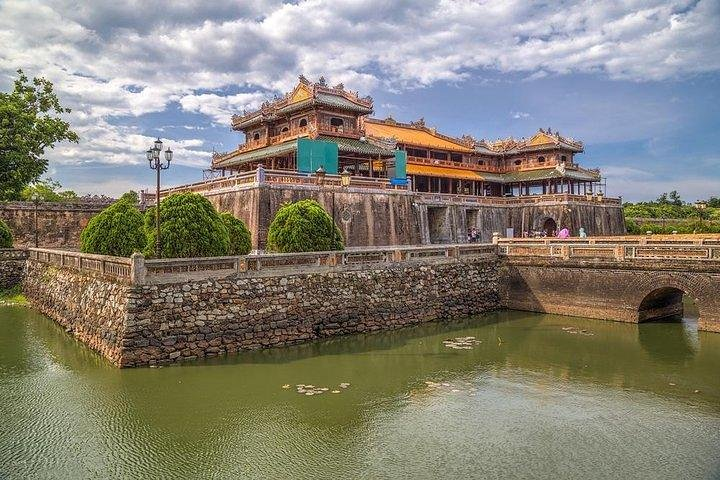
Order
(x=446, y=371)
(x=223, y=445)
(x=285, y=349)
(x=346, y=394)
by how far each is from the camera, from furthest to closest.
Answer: (x=285, y=349) < (x=446, y=371) < (x=346, y=394) < (x=223, y=445)

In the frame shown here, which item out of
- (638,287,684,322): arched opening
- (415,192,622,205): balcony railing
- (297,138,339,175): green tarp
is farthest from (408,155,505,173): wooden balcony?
(638,287,684,322): arched opening

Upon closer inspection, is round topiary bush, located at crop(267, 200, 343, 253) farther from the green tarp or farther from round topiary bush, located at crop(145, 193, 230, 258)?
the green tarp

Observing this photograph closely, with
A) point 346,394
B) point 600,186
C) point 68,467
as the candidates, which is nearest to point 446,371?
point 346,394

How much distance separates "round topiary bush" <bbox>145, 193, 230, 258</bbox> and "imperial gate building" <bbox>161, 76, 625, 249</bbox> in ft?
18.2

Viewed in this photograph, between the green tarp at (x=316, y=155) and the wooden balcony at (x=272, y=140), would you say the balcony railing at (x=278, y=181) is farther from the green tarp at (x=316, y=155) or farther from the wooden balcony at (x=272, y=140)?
the wooden balcony at (x=272, y=140)

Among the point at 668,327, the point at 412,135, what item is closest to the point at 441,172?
the point at 412,135

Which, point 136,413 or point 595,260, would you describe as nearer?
point 136,413

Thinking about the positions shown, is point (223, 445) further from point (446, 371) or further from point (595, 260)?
point (595, 260)

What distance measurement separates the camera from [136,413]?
447 inches

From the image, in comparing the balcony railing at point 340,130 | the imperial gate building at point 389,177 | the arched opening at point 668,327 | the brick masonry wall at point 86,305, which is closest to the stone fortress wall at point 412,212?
the imperial gate building at point 389,177

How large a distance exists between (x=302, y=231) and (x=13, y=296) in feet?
53.1

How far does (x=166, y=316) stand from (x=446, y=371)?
764cm

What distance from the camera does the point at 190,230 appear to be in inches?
683

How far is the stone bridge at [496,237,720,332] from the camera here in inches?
739
